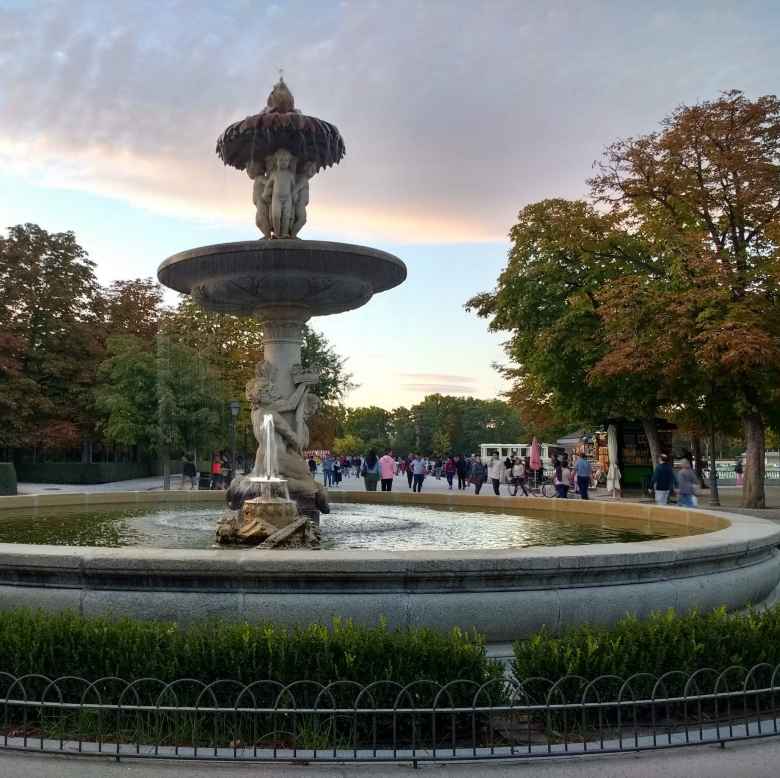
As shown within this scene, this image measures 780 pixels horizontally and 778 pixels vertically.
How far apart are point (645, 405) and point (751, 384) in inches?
221

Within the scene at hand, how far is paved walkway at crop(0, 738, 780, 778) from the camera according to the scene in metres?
4.41

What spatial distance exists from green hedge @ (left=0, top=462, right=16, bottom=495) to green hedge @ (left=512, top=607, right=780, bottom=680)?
24.6m

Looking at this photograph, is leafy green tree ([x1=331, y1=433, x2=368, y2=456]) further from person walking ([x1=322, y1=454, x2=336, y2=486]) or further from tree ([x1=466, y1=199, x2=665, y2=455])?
tree ([x1=466, y1=199, x2=665, y2=455])

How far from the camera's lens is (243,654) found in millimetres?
5051

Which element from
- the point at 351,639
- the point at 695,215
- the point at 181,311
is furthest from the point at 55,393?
the point at 351,639

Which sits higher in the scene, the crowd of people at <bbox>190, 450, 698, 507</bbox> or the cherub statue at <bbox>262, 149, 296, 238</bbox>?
the cherub statue at <bbox>262, 149, 296, 238</bbox>

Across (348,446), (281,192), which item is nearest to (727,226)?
(281,192)

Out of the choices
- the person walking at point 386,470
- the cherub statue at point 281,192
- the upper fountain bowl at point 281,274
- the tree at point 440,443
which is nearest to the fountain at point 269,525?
the upper fountain bowl at point 281,274

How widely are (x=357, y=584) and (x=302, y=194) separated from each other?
8.95 meters

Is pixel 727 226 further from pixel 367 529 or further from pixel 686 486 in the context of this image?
pixel 367 529

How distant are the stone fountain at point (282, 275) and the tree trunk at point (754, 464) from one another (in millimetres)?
16365

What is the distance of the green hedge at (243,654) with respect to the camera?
499 centimetres

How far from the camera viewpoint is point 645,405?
29406 mm

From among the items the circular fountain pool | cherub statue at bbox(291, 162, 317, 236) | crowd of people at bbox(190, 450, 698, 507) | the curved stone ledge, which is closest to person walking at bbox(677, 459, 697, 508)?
crowd of people at bbox(190, 450, 698, 507)
